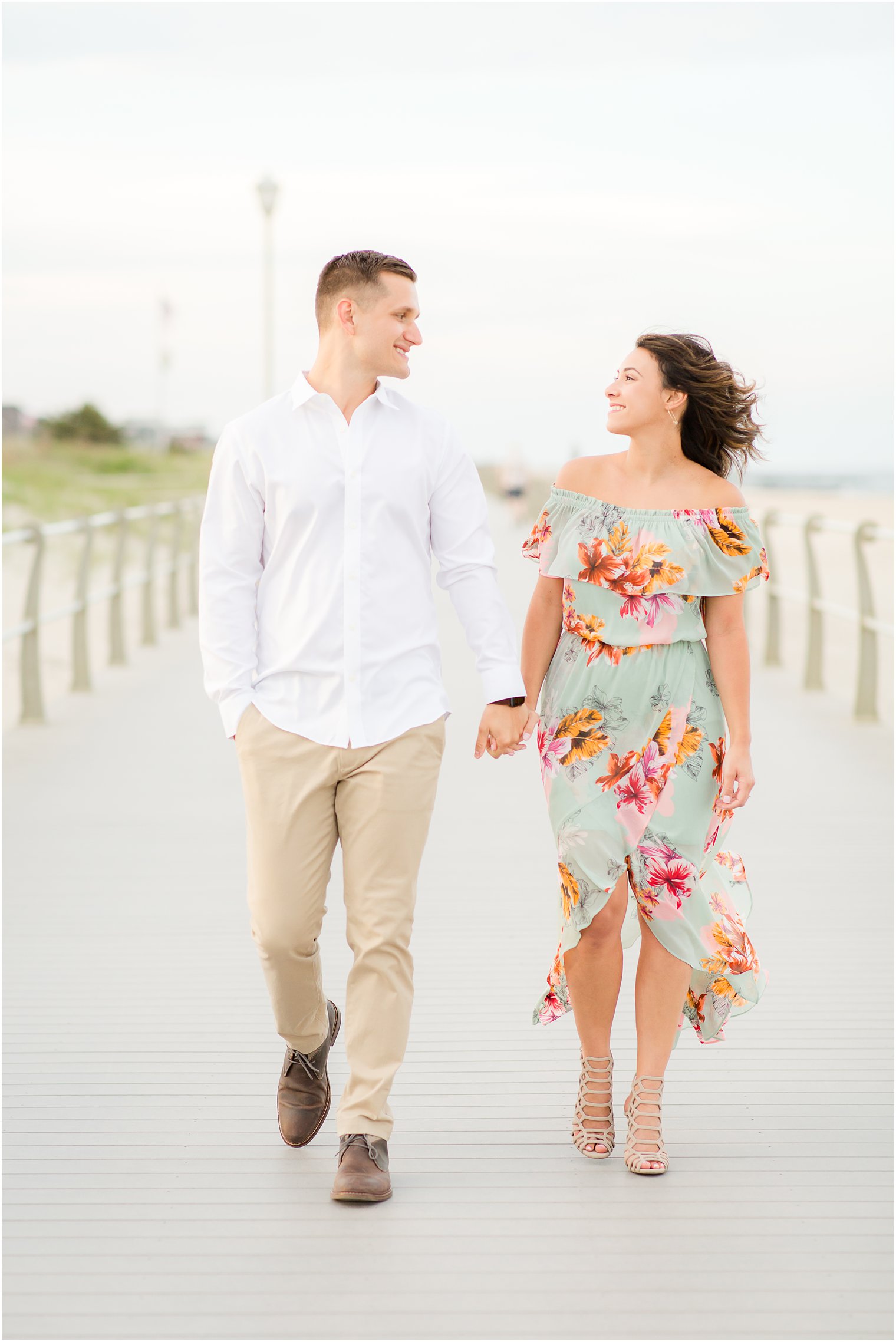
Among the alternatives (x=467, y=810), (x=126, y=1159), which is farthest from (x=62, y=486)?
(x=126, y=1159)

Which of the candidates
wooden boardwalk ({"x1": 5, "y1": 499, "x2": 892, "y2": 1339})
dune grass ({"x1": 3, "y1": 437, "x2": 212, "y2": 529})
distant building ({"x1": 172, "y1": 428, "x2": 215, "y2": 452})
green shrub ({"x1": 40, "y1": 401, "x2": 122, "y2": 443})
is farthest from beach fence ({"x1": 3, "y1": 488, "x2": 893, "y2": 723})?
distant building ({"x1": 172, "y1": 428, "x2": 215, "y2": 452})

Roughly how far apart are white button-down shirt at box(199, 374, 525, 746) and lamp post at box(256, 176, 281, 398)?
1785 cm

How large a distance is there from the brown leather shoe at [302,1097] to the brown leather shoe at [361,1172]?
251 millimetres

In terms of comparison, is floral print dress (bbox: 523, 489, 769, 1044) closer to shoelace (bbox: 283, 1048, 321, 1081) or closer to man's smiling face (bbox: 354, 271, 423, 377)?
man's smiling face (bbox: 354, 271, 423, 377)

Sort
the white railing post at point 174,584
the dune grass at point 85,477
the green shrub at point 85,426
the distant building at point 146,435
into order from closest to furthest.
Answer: the white railing post at point 174,584
the dune grass at point 85,477
the green shrub at point 85,426
the distant building at point 146,435

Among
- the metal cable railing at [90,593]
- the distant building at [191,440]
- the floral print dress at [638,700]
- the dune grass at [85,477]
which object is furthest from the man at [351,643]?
the distant building at [191,440]

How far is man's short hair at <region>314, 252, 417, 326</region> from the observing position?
2.98 meters

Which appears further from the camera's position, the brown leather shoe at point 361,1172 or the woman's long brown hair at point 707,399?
the woman's long brown hair at point 707,399

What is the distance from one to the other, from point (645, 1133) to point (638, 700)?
2.74 feet

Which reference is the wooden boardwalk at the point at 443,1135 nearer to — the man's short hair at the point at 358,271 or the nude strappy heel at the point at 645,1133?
the nude strappy heel at the point at 645,1133

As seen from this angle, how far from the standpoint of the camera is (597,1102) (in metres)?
3.21

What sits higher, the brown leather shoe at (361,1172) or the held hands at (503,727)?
the held hands at (503,727)

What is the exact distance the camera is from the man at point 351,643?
2943 millimetres

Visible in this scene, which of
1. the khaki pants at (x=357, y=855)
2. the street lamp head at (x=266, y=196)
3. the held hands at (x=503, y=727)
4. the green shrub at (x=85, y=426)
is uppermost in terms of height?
the street lamp head at (x=266, y=196)
